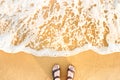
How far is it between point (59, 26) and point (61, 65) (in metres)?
0.70

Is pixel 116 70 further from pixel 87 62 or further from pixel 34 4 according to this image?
pixel 34 4

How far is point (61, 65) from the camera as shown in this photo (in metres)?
3.44

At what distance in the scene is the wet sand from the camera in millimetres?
3316

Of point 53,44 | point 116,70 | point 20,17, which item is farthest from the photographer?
point 20,17

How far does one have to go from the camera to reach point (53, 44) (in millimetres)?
3572

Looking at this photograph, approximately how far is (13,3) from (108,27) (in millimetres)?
1767

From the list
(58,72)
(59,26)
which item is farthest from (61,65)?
(59,26)

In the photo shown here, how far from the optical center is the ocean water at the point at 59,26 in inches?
139

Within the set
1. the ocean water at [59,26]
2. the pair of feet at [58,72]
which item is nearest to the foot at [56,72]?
the pair of feet at [58,72]

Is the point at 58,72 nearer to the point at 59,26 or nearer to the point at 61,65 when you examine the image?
the point at 61,65

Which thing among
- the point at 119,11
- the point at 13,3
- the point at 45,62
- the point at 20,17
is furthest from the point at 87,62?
the point at 13,3

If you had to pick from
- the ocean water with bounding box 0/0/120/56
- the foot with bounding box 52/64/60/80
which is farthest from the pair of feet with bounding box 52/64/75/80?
the ocean water with bounding box 0/0/120/56

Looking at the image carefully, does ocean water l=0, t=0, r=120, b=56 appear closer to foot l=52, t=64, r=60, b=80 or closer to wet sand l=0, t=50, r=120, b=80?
wet sand l=0, t=50, r=120, b=80

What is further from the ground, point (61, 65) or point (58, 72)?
point (61, 65)
